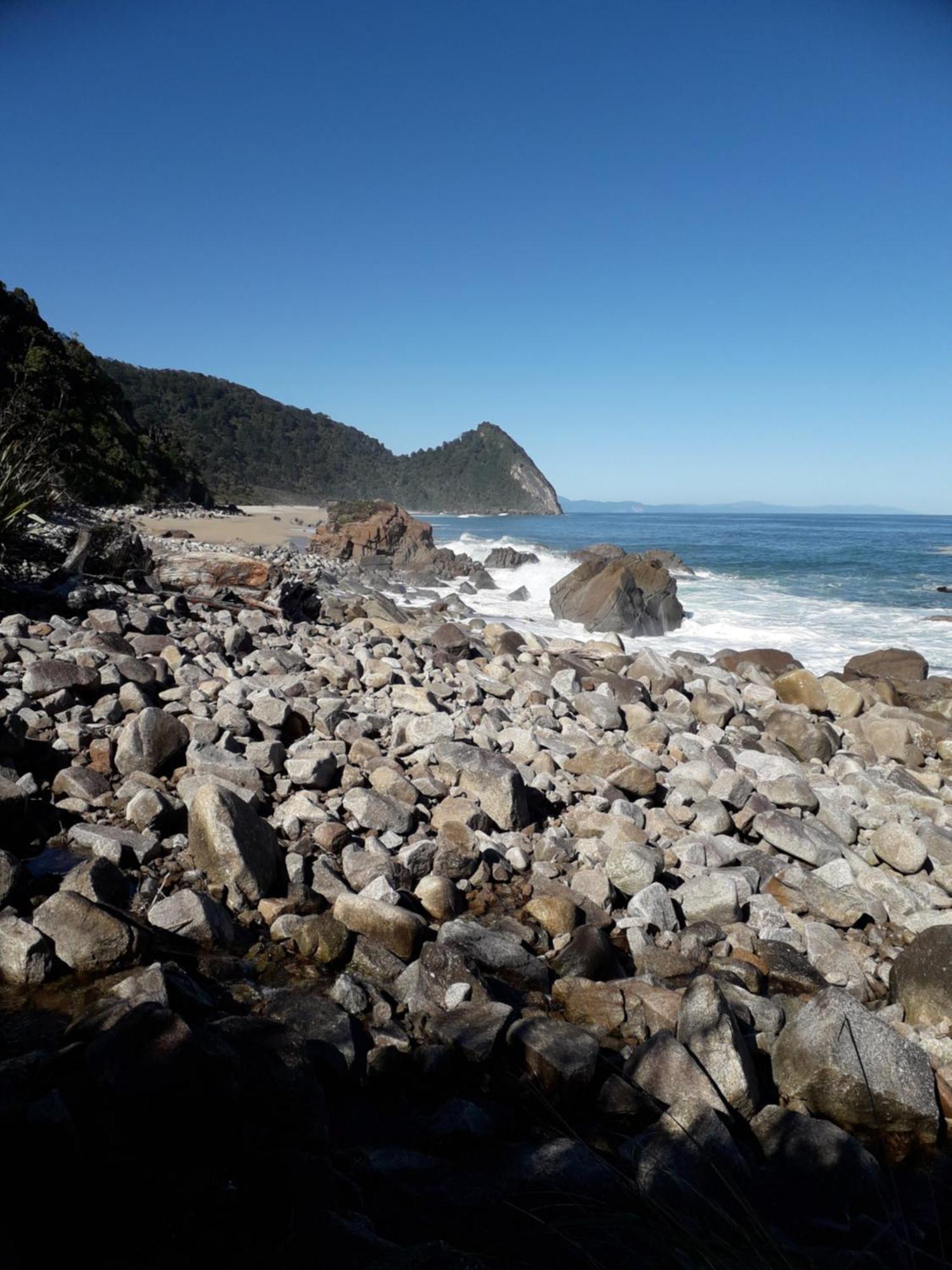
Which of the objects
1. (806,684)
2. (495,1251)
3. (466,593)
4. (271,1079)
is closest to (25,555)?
(271,1079)

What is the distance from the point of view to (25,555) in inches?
311

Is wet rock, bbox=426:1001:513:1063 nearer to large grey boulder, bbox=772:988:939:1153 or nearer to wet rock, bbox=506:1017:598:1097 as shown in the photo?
wet rock, bbox=506:1017:598:1097

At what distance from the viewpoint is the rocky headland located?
192 cm

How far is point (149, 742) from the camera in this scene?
4.54 metres

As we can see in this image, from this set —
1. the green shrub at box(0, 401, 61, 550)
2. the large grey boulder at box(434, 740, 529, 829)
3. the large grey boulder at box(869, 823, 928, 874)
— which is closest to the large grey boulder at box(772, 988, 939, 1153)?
the large grey boulder at box(434, 740, 529, 829)

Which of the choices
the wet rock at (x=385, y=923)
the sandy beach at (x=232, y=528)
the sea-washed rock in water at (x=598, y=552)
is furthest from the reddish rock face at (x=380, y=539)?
the wet rock at (x=385, y=923)

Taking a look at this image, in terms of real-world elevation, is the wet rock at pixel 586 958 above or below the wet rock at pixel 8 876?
below

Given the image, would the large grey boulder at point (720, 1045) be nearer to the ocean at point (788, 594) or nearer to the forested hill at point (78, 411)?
the ocean at point (788, 594)

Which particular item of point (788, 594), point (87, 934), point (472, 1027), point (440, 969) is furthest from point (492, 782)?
point (788, 594)

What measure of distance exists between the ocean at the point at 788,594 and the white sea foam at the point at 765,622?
5cm

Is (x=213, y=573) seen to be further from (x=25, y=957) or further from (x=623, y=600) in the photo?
(x=623, y=600)

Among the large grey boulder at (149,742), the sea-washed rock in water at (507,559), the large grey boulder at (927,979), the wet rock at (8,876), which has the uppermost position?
the sea-washed rock in water at (507,559)

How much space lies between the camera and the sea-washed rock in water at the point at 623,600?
16719 millimetres

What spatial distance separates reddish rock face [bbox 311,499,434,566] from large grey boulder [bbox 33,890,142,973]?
2300 centimetres
